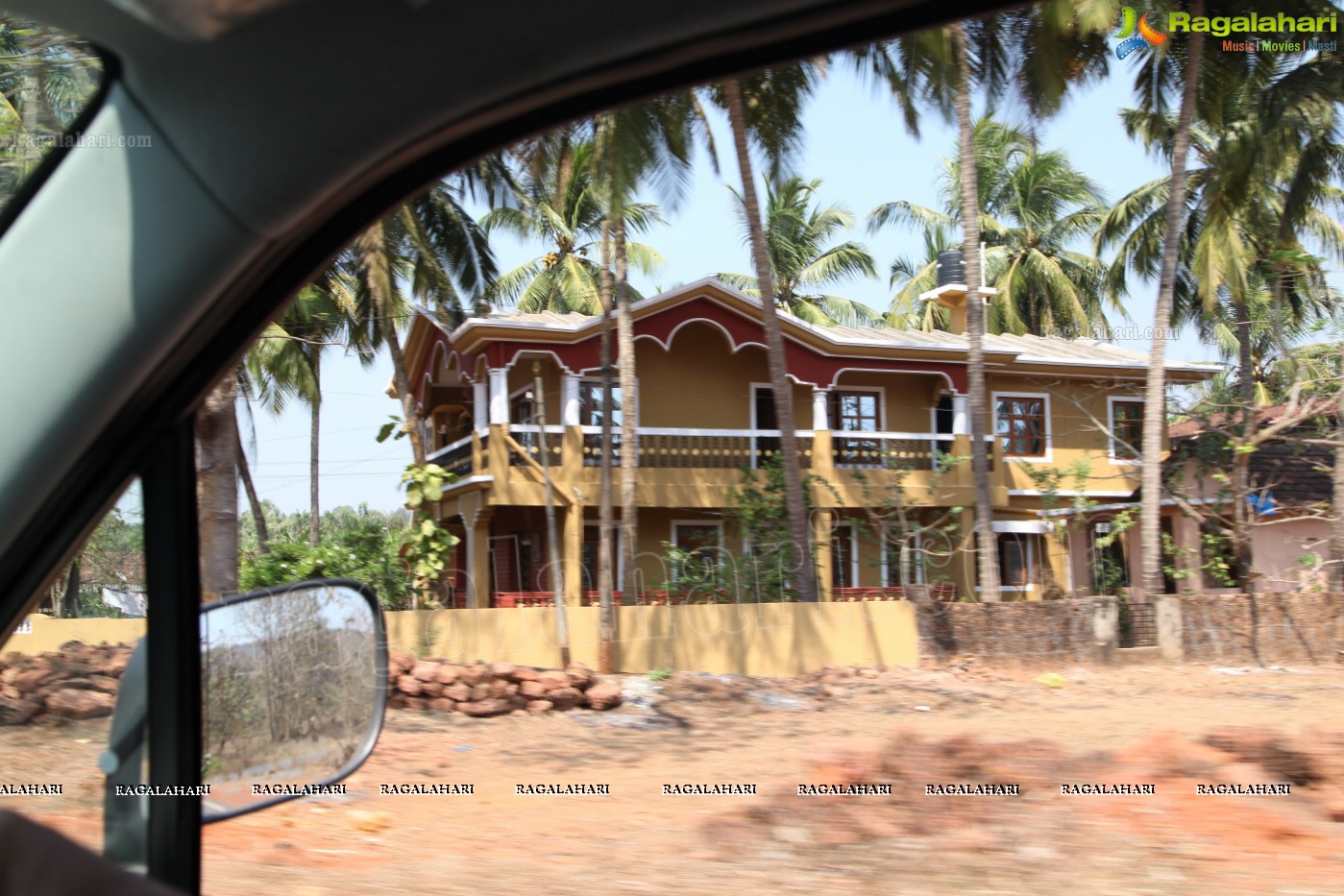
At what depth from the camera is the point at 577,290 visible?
24.4 m

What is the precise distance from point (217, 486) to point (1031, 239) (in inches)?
1174

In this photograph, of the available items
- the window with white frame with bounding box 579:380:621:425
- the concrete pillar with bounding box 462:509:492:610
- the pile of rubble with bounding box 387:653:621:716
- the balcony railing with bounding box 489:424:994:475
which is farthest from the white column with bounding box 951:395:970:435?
the pile of rubble with bounding box 387:653:621:716

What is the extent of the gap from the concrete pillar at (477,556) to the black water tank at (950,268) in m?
12.2

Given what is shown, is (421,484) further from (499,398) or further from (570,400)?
(570,400)

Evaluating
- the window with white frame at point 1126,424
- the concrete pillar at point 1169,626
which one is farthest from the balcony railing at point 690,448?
the window with white frame at point 1126,424

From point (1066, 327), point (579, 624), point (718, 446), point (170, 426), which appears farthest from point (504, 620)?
point (1066, 327)

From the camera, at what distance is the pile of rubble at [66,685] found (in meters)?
1.71

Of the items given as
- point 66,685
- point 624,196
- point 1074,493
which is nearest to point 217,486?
point 66,685

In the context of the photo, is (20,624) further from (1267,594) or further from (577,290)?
(577,290)

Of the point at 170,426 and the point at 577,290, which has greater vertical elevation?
the point at 577,290

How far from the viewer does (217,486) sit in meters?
2.85

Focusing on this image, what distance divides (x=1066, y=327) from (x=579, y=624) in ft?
73.4

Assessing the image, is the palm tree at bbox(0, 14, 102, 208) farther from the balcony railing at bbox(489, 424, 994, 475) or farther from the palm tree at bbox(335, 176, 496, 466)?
the balcony railing at bbox(489, 424, 994, 475)

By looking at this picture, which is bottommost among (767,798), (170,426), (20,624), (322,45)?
(767,798)
